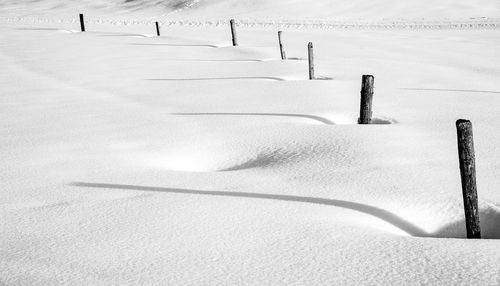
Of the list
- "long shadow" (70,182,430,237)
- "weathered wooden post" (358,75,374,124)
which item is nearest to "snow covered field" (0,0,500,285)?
"long shadow" (70,182,430,237)

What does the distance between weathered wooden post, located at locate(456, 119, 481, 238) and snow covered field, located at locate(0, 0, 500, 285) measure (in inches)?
7.0

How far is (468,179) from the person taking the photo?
4281 mm

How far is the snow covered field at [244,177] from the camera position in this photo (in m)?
3.71

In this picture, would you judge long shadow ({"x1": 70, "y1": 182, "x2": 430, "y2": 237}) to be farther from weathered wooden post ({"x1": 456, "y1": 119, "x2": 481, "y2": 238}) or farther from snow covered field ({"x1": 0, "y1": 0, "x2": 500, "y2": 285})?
weathered wooden post ({"x1": 456, "y1": 119, "x2": 481, "y2": 238})

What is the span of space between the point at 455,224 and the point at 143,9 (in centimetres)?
4697

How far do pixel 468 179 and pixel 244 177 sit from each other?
7.50ft

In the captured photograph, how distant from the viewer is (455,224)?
15.1 ft

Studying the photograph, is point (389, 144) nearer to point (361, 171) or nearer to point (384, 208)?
point (361, 171)

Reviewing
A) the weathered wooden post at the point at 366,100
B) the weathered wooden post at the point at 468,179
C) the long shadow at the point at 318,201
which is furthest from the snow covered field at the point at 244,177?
the weathered wooden post at the point at 366,100

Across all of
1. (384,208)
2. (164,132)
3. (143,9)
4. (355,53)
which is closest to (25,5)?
(143,9)

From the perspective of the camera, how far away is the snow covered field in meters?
3.71

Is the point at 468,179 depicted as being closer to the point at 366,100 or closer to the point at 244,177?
the point at 244,177

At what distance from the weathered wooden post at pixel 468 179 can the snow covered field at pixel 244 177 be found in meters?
0.18

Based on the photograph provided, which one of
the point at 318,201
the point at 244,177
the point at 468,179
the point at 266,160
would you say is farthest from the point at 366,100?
the point at 468,179
